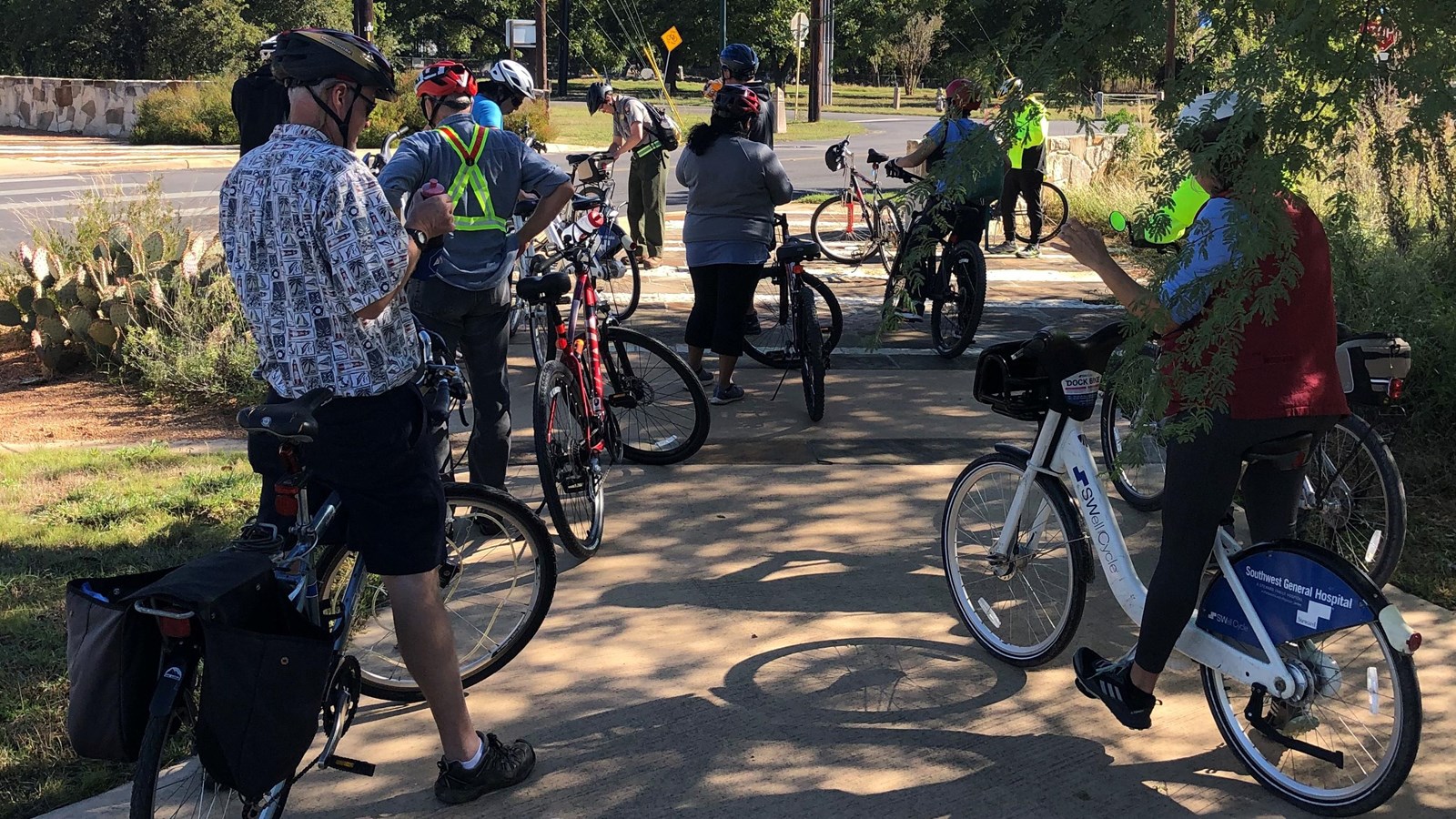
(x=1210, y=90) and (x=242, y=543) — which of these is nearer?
(x=1210, y=90)

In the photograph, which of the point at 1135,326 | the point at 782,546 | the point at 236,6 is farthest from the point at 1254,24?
the point at 236,6

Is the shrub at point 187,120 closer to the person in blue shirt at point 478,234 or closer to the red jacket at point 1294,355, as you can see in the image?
the person in blue shirt at point 478,234

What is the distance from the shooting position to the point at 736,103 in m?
6.84

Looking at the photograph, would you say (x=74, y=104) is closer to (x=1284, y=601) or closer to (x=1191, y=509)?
(x=1191, y=509)

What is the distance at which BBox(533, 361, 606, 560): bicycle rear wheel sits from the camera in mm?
5004

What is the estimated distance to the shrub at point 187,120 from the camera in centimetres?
2686

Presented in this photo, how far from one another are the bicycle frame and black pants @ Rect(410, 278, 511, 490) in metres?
2.10

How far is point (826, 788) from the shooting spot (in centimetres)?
357

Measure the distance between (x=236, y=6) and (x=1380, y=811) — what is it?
1569 inches

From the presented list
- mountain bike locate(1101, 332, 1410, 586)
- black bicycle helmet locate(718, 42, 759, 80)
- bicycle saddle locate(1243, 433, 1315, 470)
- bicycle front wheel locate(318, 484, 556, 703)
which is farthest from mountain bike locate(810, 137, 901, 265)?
bicycle saddle locate(1243, 433, 1315, 470)

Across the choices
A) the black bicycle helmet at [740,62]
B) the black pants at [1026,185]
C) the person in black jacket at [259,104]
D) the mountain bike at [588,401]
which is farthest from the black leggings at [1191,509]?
the black pants at [1026,185]

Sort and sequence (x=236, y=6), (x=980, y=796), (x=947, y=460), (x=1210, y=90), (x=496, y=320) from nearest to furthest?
(x=1210, y=90), (x=980, y=796), (x=496, y=320), (x=947, y=460), (x=236, y=6)

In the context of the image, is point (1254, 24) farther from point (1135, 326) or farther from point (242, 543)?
point (242, 543)

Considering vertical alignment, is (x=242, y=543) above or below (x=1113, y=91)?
below
